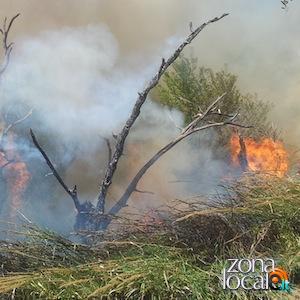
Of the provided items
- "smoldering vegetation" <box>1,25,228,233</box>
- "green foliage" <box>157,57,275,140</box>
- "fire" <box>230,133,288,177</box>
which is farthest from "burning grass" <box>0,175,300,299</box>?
"green foliage" <box>157,57,275,140</box>

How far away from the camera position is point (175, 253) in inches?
Result: 124

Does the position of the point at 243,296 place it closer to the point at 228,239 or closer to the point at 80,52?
the point at 228,239

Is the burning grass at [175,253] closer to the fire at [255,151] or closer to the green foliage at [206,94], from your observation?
the fire at [255,151]

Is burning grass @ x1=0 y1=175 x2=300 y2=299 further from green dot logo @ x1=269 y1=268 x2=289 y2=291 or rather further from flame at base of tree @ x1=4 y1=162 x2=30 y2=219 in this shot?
flame at base of tree @ x1=4 y1=162 x2=30 y2=219

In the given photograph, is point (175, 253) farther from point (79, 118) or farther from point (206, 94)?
point (206, 94)

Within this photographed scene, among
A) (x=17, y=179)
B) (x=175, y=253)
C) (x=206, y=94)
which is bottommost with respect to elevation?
(x=175, y=253)

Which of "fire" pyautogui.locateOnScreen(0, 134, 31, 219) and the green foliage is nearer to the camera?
"fire" pyautogui.locateOnScreen(0, 134, 31, 219)

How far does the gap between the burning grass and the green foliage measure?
13.8ft

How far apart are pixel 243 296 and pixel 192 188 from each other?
302 centimetres

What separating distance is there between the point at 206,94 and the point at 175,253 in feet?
16.7

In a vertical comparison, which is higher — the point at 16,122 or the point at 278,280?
the point at 16,122

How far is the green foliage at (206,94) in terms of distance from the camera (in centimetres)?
775

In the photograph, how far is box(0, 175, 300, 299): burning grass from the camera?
2869 millimetres

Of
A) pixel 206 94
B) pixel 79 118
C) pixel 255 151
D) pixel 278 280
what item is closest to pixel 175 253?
pixel 278 280
